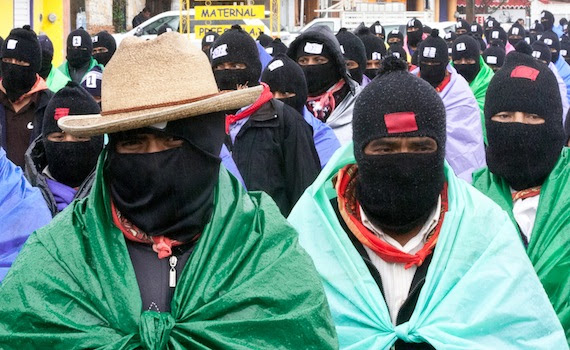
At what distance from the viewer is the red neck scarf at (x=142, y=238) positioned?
3514 mm

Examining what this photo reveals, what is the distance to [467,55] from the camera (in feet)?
44.8

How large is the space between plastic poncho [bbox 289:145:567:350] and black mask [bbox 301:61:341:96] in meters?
5.38

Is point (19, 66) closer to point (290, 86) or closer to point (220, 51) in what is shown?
point (220, 51)

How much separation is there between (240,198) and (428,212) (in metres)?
0.84

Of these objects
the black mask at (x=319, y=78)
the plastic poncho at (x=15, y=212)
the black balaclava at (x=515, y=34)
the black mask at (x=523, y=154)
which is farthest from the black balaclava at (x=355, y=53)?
the black balaclava at (x=515, y=34)

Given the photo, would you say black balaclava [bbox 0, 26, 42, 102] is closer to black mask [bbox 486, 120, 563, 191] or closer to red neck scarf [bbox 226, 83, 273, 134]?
red neck scarf [bbox 226, 83, 273, 134]

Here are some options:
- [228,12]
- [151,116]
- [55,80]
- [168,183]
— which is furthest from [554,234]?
[228,12]

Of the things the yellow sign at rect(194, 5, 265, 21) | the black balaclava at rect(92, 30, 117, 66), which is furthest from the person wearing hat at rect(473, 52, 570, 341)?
the yellow sign at rect(194, 5, 265, 21)

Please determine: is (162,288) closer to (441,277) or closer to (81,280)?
(81,280)

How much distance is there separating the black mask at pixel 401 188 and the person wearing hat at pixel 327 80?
4.81m

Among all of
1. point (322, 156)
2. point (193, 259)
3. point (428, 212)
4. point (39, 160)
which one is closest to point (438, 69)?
point (322, 156)

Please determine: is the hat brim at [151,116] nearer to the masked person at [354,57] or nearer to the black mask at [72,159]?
the black mask at [72,159]

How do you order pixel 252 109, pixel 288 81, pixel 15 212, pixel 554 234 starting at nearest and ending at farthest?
pixel 554 234
pixel 15 212
pixel 252 109
pixel 288 81

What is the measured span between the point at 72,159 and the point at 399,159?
8.08ft
